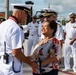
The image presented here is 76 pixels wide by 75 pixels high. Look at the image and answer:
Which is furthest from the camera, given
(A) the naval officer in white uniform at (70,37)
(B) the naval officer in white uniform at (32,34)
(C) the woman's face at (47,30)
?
(B) the naval officer in white uniform at (32,34)

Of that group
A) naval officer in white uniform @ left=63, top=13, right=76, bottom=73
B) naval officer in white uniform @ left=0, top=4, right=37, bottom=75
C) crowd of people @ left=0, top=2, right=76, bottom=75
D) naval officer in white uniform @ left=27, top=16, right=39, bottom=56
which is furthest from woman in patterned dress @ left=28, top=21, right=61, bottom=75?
naval officer in white uniform @ left=27, top=16, right=39, bottom=56

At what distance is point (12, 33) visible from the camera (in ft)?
12.1

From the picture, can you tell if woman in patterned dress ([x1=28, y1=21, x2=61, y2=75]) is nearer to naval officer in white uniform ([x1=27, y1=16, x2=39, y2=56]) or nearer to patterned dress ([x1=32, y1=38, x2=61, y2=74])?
patterned dress ([x1=32, y1=38, x2=61, y2=74])

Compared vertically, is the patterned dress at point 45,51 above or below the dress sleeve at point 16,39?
below

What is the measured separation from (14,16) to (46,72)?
3.05 feet

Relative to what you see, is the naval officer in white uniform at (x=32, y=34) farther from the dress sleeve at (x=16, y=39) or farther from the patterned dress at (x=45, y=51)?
the dress sleeve at (x=16, y=39)

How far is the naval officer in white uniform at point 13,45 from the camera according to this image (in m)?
3.71

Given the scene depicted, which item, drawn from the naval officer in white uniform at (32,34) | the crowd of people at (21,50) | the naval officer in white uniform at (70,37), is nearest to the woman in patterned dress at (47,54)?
the crowd of people at (21,50)

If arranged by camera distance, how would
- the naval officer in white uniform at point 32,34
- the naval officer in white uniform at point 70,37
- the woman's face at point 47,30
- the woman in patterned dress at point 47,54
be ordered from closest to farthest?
1. the woman in patterned dress at point 47,54
2. the woman's face at point 47,30
3. the naval officer in white uniform at point 70,37
4. the naval officer in white uniform at point 32,34

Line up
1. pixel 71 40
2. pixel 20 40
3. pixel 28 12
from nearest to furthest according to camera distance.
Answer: pixel 20 40 → pixel 28 12 → pixel 71 40

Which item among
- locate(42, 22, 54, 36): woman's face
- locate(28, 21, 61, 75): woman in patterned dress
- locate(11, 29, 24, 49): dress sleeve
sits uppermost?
locate(42, 22, 54, 36): woman's face

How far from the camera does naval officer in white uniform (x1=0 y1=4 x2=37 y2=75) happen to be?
371cm

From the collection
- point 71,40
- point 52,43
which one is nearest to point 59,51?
point 52,43

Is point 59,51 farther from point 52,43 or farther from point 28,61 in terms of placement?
point 28,61
